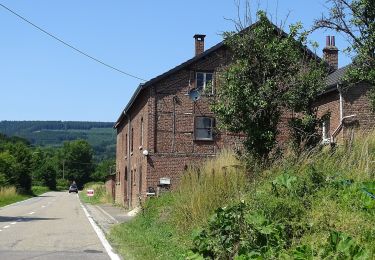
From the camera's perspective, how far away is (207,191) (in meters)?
11.4

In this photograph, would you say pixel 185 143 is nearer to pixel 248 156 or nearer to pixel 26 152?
pixel 248 156

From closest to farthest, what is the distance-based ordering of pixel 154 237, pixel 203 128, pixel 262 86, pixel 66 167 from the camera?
pixel 154 237, pixel 262 86, pixel 203 128, pixel 66 167

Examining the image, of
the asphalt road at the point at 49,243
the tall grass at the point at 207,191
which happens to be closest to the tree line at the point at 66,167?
the asphalt road at the point at 49,243

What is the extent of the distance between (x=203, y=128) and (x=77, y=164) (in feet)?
399

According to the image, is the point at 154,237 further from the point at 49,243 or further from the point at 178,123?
the point at 178,123

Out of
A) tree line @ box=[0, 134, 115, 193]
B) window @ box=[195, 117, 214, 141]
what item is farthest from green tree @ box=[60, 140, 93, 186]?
window @ box=[195, 117, 214, 141]

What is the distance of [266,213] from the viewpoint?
8117mm

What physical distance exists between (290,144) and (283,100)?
110cm

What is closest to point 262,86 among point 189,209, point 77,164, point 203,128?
point 189,209

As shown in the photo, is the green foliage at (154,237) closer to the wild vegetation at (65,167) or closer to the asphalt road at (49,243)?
the asphalt road at (49,243)

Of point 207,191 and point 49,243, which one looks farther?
point 49,243

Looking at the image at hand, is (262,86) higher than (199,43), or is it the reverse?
(199,43)

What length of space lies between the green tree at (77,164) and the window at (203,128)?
119m

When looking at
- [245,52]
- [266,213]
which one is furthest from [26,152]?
[266,213]
